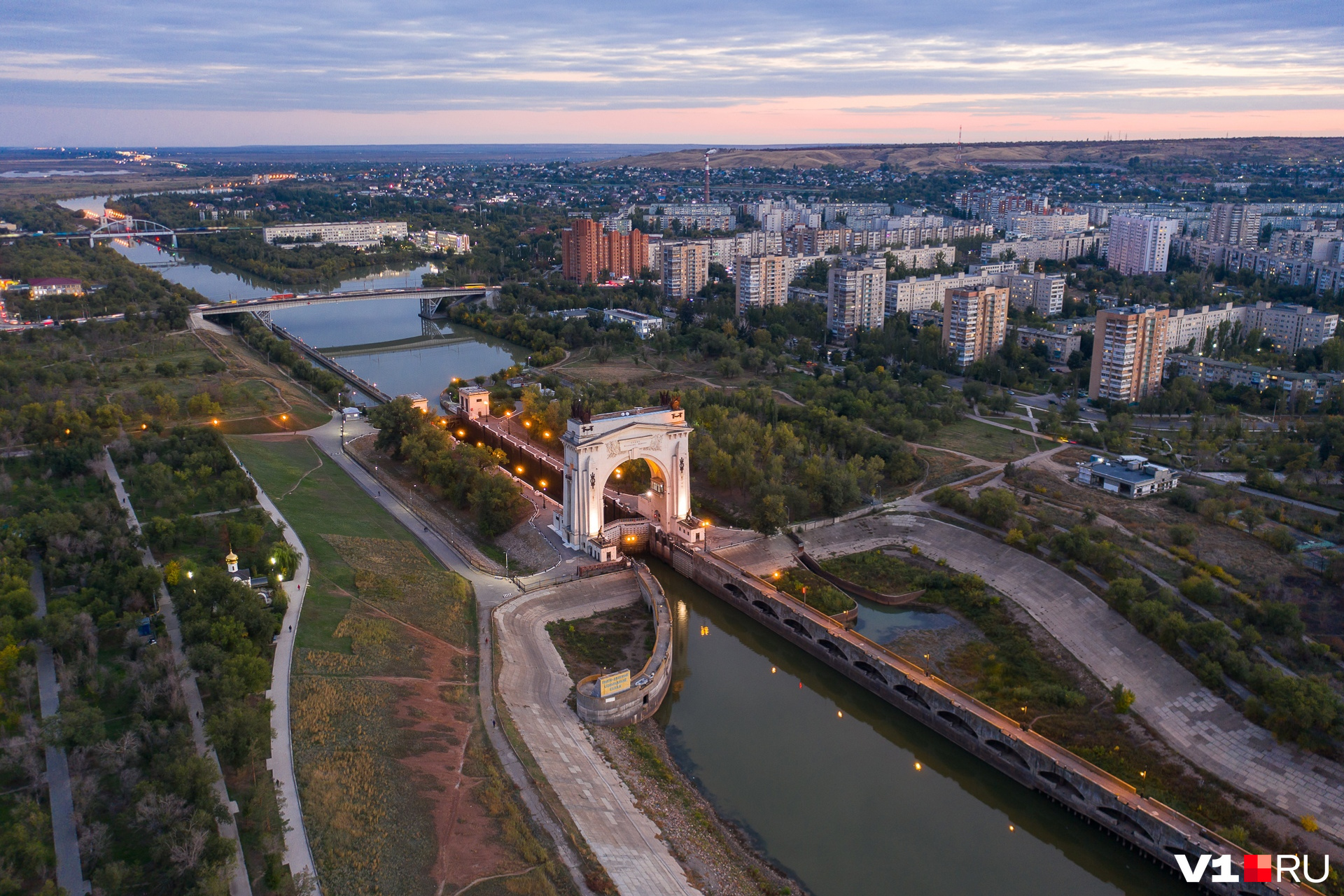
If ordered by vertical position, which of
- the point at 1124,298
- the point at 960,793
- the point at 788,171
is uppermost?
the point at 788,171

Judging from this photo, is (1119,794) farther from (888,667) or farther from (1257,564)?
(1257,564)

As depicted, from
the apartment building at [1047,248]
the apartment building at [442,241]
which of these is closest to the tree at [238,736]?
the apartment building at [1047,248]

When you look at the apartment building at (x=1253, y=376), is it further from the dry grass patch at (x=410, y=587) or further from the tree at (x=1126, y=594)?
the dry grass patch at (x=410, y=587)

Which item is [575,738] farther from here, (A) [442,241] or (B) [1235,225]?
(A) [442,241]

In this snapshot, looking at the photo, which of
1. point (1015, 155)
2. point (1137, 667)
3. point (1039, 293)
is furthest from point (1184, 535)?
point (1015, 155)

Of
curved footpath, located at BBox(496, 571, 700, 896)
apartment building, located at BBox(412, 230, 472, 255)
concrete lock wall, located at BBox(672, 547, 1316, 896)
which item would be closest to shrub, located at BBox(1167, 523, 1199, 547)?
concrete lock wall, located at BBox(672, 547, 1316, 896)

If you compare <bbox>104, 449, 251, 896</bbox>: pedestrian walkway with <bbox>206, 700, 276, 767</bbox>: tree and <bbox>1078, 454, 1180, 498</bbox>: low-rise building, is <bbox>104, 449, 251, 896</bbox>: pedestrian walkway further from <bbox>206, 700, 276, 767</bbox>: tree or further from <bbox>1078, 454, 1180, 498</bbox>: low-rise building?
<bbox>1078, 454, 1180, 498</bbox>: low-rise building

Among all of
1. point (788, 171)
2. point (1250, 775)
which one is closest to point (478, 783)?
point (1250, 775)
